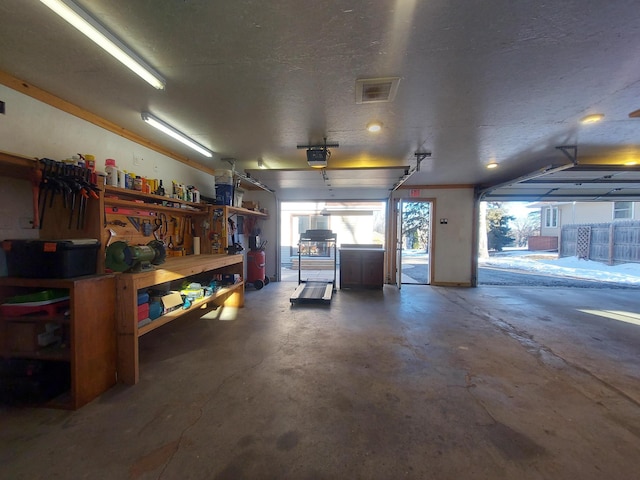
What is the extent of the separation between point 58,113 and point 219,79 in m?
1.77

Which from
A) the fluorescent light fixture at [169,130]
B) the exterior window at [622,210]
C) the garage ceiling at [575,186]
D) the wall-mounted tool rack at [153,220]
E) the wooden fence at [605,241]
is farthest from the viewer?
the exterior window at [622,210]

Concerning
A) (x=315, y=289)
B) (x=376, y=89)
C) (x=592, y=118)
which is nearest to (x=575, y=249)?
(x=592, y=118)

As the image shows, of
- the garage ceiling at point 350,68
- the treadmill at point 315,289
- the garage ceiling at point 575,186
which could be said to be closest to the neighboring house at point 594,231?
the garage ceiling at point 575,186

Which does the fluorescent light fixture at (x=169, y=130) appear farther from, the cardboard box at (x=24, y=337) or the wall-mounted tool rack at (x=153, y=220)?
the cardboard box at (x=24, y=337)

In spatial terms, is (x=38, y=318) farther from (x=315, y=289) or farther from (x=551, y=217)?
(x=551, y=217)

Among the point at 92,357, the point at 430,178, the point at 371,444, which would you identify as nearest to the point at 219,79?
the point at 92,357

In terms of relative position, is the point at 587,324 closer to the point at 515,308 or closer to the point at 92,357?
the point at 515,308

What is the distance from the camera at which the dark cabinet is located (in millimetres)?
6152

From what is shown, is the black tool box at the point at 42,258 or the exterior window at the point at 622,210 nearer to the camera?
the black tool box at the point at 42,258

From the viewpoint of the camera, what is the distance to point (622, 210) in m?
12.2

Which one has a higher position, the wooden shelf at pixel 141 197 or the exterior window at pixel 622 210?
the exterior window at pixel 622 210

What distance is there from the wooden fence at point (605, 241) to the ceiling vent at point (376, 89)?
42.3 feet

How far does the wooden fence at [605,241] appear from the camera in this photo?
29.8 feet

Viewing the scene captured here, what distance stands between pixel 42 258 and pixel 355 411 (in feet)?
8.86
